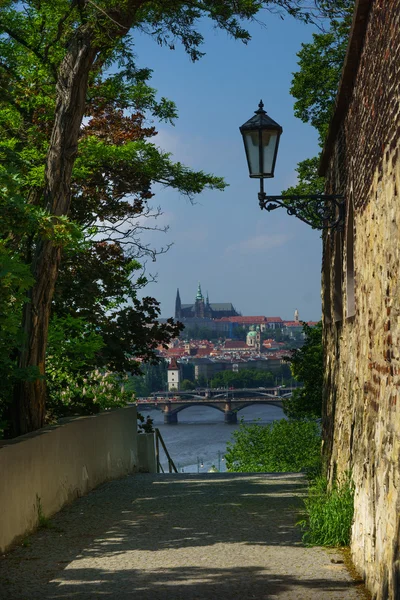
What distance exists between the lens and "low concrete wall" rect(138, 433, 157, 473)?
50.8ft

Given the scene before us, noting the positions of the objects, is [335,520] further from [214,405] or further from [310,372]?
[214,405]

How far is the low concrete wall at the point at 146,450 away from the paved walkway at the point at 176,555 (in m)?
4.82

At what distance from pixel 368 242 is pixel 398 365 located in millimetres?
1655

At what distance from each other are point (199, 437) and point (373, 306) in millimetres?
94770

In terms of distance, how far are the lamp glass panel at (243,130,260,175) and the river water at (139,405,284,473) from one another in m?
54.7

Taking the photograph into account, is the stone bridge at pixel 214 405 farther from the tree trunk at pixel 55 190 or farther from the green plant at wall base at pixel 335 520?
the green plant at wall base at pixel 335 520

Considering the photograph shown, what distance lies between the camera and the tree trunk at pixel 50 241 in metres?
10.5

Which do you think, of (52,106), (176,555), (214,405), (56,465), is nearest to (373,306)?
(176,555)

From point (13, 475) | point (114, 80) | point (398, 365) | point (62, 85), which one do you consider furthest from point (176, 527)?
point (114, 80)

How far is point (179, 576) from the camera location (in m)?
6.34

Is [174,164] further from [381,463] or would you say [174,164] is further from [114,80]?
[381,463]

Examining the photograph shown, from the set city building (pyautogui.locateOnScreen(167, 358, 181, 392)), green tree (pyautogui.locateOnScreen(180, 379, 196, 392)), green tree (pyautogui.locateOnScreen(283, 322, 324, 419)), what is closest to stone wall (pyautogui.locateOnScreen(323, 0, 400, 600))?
green tree (pyautogui.locateOnScreen(283, 322, 324, 419))

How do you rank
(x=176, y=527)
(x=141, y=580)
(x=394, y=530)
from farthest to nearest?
(x=176, y=527), (x=141, y=580), (x=394, y=530)

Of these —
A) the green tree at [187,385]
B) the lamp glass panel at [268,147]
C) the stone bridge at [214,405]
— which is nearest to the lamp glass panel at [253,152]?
the lamp glass panel at [268,147]
